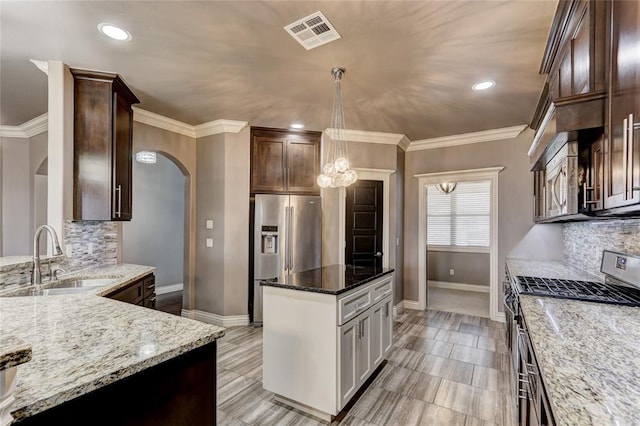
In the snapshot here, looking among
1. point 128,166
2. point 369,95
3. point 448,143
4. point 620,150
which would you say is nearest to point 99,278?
point 128,166

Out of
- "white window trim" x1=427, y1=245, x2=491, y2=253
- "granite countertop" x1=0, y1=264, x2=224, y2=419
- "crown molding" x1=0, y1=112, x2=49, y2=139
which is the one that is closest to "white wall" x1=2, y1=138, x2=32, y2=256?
"crown molding" x1=0, y1=112, x2=49, y2=139

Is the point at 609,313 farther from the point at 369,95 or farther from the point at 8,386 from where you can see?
the point at 369,95

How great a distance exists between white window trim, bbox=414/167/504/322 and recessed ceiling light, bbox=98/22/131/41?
4149 mm

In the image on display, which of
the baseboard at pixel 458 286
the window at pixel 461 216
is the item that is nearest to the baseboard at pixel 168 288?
the baseboard at pixel 458 286

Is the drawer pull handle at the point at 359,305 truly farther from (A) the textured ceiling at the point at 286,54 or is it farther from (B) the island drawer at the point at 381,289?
(A) the textured ceiling at the point at 286,54

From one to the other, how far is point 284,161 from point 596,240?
11.8ft

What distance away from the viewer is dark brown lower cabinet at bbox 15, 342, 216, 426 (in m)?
0.90

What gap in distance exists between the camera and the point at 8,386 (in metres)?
0.68

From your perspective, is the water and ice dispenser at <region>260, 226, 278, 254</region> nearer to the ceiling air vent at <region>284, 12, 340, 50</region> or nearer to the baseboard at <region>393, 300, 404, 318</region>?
the baseboard at <region>393, 300, 404, 318</region>

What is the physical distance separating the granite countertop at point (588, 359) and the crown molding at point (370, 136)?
3.29m

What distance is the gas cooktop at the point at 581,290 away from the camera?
1.79 m

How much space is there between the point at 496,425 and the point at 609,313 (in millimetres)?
1166

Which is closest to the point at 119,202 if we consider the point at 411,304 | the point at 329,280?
the point at 329,280

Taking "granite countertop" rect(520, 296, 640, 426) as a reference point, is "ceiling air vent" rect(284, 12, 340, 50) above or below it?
above
